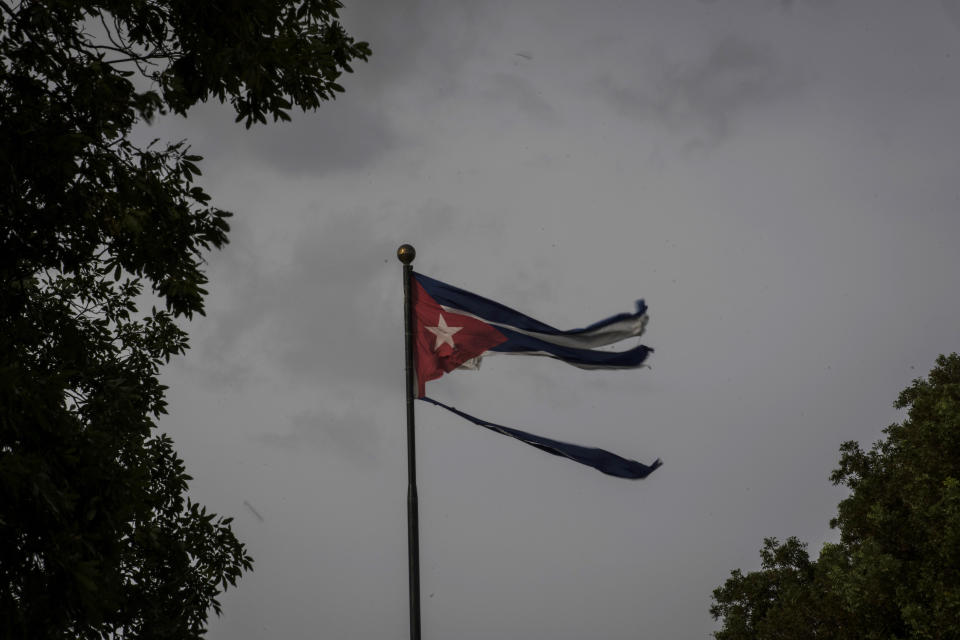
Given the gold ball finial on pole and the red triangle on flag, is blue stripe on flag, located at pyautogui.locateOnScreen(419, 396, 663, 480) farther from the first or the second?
the gold ball finial on pole

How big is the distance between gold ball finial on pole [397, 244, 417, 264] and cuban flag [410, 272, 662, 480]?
10.4 inches

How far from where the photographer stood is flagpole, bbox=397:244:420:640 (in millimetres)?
8898

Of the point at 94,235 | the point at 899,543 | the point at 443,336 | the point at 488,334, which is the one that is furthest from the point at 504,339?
the point at 899,543

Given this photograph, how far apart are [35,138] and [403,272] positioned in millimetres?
4279

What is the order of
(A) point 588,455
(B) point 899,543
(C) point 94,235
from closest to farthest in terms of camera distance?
(C) point 94,235, (A) point 588,455, (B) point 899,543

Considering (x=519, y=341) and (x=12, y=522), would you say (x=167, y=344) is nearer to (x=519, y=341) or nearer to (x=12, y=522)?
(x=519, y=341)

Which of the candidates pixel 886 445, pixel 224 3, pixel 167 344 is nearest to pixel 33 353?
pixel 167 344

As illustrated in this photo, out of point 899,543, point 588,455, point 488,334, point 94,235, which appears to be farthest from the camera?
point 899,543

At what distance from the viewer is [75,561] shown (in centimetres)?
621

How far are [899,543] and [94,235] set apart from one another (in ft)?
44.5

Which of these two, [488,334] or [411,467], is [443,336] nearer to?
[488,334]

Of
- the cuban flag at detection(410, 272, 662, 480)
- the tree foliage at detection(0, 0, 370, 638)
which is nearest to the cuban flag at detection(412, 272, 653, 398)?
the cuban flag at detection(410, 272, 662, 480)

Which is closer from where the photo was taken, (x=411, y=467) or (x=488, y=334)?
(x=411, y=467)

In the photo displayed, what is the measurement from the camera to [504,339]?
35.1ft
